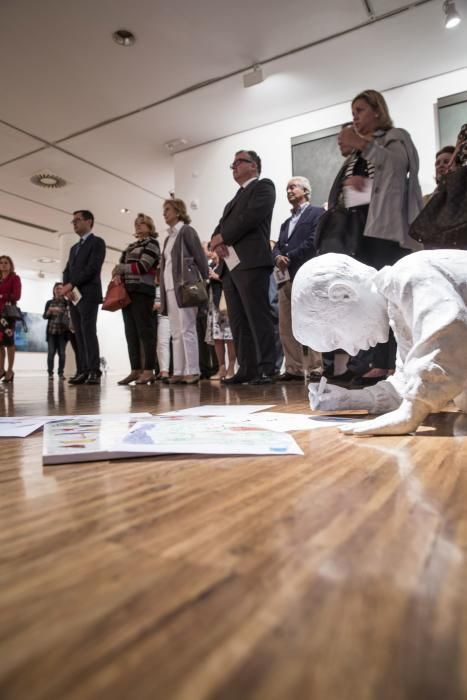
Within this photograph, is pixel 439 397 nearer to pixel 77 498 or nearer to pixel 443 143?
pixel 77 498

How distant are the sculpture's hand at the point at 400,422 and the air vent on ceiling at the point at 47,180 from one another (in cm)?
549

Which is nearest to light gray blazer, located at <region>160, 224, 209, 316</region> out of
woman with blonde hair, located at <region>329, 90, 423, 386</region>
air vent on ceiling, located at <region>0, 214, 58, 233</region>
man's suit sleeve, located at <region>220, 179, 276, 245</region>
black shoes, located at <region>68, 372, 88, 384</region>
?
man's suit sleeve, located at <region>220, 179, 276, 245</region>

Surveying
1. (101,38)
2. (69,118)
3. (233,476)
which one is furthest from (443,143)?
(233,476)

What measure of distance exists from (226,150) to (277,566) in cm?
481

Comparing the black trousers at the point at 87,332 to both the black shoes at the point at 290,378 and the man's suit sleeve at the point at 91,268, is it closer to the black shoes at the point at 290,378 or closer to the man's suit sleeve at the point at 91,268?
the man's suit sleeve at the point at 91,268

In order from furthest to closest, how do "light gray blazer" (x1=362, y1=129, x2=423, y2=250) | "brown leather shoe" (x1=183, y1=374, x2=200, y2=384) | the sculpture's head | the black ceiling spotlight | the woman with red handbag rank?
1. the woman with red handbag
2. the black ceiling spotlight
3. "brown leather shoe" (x1=183, y1=374, x2=200, y2=384)
4. "light gray blazer" (x1=362, y1=129, x2=423, y2=250)
5. the sculpture's head

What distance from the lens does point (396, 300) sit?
0.86 meters

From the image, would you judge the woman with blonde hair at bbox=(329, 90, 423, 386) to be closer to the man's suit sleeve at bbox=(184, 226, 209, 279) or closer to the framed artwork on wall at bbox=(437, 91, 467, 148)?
the man's suit sleeve at bbox=(184, 226, 209, 279)

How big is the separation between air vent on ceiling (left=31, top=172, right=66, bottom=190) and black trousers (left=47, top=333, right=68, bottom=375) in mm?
2110

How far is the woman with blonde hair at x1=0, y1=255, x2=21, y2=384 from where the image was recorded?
4.91m

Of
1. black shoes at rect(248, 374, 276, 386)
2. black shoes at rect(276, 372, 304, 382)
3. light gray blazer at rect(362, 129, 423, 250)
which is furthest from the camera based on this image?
black shoes at rect(276, 372, 304, 382)

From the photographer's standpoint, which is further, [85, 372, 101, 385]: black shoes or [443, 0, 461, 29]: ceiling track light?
[85, 372, 101, 385]: black shoes

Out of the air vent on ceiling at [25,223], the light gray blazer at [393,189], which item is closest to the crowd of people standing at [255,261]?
the light gray blazer at [393,189]

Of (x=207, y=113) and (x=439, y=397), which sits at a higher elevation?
(x=207, y=113)
